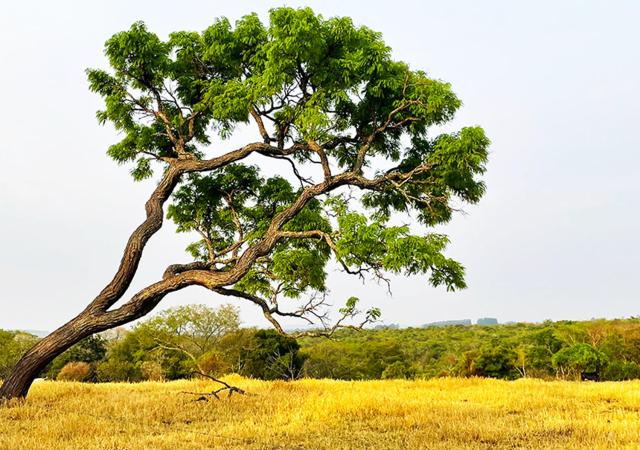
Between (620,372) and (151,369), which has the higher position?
(620,372)

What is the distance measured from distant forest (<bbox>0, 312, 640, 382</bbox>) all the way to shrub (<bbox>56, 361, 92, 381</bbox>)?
0.07 meters

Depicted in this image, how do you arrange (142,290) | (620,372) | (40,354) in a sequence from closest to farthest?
1. (40,354)
2. (142,290)
3. (620,372)

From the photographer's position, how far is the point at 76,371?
42.9 m

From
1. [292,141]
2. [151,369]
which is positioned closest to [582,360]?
[292,141]

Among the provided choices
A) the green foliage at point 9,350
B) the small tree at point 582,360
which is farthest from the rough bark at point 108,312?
the green foliage at point 9,350

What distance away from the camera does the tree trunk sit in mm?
12828

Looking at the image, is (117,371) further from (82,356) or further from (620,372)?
(620,372)

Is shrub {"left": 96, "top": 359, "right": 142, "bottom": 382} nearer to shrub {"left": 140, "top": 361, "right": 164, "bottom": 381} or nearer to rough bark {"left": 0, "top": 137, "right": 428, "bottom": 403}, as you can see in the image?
shrub {"left": 140, "top": 361, "right": 164, "bottom": 381}

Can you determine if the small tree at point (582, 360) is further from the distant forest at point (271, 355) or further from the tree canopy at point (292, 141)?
the tree canopy at point (292, 141)

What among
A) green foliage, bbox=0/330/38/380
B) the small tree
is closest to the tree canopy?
the small tree

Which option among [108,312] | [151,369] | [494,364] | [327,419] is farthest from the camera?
[151,369]

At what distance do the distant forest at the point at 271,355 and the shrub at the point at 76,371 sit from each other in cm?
7

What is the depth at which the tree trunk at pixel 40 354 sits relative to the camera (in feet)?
42.1

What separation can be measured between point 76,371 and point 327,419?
3998 cm
